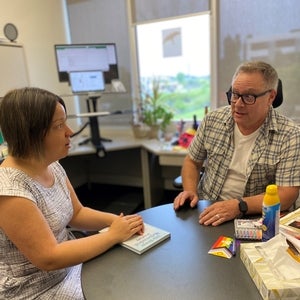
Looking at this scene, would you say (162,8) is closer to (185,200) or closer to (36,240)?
(185,200)

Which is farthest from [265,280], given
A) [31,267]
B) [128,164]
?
[128,164]

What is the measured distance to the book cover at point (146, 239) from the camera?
1.02m

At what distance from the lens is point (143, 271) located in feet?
3.02

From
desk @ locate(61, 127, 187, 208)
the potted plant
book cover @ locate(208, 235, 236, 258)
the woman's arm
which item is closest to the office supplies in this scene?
book cover @ locate(208, 235, 236, 258)

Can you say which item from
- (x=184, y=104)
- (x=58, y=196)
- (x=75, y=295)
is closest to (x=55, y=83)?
(x=184, y=104)

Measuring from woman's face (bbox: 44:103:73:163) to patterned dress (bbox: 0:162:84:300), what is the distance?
120 mm

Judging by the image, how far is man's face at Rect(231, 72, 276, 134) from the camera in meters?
1.44

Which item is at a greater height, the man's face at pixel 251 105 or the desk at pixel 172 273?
the man's face at pixel 251 105

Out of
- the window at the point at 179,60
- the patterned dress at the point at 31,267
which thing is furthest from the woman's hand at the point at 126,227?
the window at the point at 179,60

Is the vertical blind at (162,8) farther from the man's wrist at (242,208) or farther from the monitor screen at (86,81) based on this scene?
the man's wrist at (242,208)

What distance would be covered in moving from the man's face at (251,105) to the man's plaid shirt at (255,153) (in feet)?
0.17

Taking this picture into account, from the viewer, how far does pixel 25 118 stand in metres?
1.00

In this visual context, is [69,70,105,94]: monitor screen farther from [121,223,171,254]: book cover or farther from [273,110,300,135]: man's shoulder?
[121,223,171,254]: book cover

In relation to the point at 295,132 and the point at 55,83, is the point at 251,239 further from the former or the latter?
the point at 55,83
